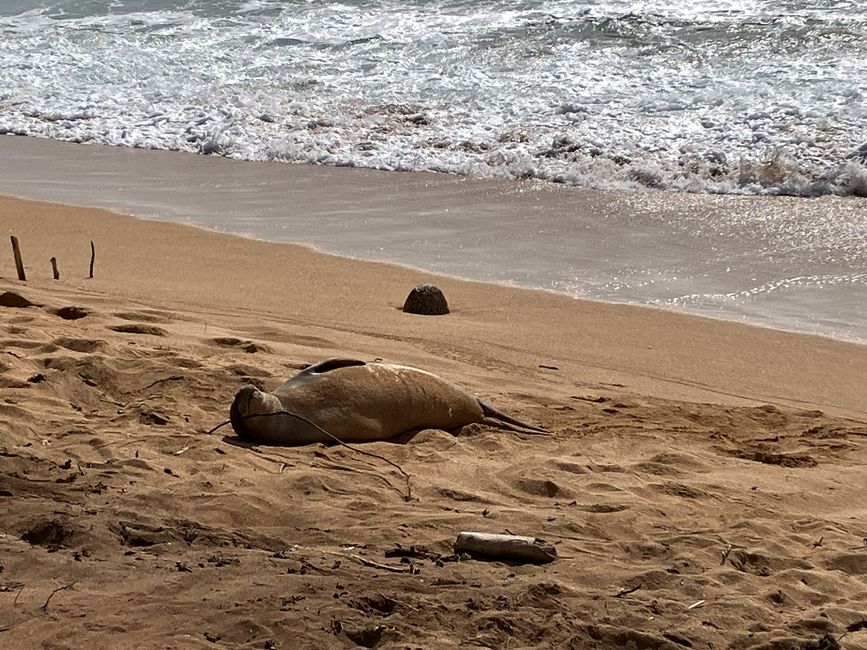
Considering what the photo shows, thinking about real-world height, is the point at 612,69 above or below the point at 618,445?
above

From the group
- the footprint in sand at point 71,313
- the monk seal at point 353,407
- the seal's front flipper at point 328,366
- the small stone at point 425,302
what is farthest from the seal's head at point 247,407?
the small stone at point 425,302

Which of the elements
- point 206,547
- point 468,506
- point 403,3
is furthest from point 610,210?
point 403,3

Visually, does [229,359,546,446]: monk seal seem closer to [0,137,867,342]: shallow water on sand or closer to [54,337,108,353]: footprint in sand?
[54,337,108,353]: footprint in sand

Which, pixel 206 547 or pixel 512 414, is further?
pixel 512 414

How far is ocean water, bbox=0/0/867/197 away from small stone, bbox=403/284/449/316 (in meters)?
4.64

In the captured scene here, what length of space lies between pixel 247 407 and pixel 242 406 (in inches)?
0.8

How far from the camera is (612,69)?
1550cm

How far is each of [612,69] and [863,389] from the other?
10.1 m

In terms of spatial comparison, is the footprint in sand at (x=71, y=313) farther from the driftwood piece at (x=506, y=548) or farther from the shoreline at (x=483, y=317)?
the driftwood piece at (x=506, y=548)

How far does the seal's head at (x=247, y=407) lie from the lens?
4.59 m

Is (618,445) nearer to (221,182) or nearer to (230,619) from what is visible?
(230,619)

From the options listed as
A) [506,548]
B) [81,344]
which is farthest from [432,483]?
[81,344]

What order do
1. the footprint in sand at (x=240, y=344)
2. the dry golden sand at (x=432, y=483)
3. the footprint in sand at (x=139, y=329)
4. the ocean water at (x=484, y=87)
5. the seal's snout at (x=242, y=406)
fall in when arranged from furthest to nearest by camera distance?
the ocean water at (x=484, y=87)
the footprint in sand at (x=139, y=329)
the footprint in sand at (x=240, y=344)
the seal's snout at (x=242, y=406)
the dry golden sand at (x=432, y=483)

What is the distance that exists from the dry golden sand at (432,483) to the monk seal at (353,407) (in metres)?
0.11
